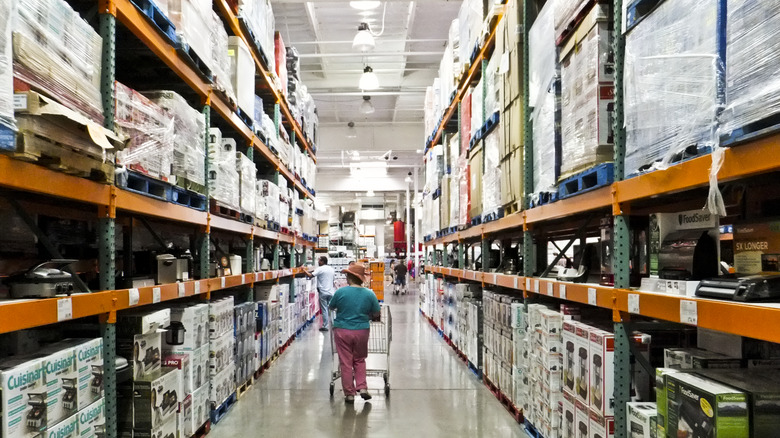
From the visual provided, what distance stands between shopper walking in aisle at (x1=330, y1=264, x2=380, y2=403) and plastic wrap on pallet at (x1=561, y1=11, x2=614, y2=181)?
10.4 feet

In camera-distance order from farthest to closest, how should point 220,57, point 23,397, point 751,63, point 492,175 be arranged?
point 492,175 → point 220,57 → point 23,397 → point 751,63

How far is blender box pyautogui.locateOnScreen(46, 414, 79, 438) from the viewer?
8.54 feet

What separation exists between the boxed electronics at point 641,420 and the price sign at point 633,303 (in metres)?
0.52

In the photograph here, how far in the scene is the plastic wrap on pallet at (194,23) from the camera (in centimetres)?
430

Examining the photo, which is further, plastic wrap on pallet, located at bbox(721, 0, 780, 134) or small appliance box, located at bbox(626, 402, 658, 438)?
small appliance box, located at bbox(626, 402, 658, 438)

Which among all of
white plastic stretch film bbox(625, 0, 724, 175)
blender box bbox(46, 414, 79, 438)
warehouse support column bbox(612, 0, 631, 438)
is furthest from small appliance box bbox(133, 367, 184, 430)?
white plastic stretch film bbox(625, 0, 724, 175)

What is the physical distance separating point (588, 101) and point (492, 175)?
2611 mm

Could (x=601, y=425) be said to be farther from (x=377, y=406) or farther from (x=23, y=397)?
(x=377, y=406)

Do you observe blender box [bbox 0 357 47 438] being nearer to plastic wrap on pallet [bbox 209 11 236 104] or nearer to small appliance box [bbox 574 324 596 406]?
small appliance box [bbox 574 324 596 406]

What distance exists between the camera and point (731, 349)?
9.09 feet

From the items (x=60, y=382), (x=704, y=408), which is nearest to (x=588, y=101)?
(x=704, y=408)

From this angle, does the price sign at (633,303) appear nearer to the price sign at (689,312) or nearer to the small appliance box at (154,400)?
the price sign at (689,312)

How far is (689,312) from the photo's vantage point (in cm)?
242

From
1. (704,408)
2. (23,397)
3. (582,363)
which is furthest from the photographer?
(582,363)
